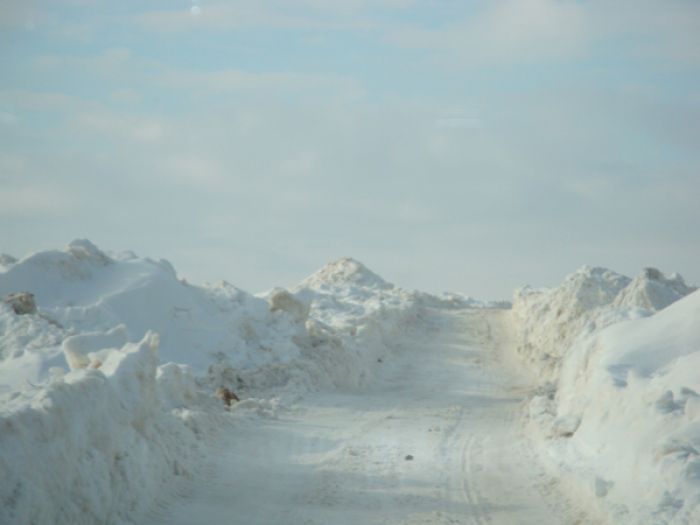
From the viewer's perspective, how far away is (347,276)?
138ft

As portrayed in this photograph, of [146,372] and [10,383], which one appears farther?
[10,383]

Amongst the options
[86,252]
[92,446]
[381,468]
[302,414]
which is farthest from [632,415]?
[86,252]

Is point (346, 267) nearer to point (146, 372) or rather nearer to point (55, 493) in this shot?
point (146, 372)

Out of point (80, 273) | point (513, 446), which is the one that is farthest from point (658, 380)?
point (80, 273)

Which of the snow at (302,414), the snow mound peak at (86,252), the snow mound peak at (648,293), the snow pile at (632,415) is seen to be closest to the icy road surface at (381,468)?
the snow at (302,414)

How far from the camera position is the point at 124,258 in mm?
22078

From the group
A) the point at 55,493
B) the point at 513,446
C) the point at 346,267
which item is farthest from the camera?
the point at 346,267

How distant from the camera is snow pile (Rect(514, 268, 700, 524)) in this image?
7762mm

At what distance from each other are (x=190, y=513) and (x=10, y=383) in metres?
5.15

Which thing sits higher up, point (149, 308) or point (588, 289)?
point (149, 308)

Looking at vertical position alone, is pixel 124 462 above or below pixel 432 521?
above

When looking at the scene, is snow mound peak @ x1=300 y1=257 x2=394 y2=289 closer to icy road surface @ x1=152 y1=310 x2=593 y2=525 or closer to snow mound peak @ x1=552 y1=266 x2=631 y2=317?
snow mound peak @ x1=552 y1=266 x2=631 y2=317

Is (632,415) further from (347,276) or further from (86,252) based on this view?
(347,276)

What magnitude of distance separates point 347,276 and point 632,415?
107ft
